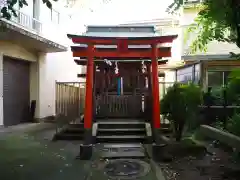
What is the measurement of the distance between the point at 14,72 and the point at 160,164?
9.20 metres

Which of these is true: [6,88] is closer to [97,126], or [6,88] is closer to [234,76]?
[97,126]

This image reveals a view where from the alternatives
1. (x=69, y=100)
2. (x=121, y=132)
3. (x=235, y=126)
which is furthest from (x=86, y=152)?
(x=69, y=100)

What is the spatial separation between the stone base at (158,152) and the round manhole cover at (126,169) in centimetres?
47

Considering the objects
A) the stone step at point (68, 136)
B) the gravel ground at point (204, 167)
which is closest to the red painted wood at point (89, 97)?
the stone step at point (68, 136)

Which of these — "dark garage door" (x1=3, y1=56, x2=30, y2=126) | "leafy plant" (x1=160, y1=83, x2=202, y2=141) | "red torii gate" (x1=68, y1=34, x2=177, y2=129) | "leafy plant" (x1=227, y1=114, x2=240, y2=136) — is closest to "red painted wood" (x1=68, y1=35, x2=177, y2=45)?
"red torii gate" (x1=68, y1=34, x2=177, y2=129)

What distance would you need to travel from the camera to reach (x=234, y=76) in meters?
6.85

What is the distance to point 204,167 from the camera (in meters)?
6.82

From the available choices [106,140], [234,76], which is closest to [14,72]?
[106,140]

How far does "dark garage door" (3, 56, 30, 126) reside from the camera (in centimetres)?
1312

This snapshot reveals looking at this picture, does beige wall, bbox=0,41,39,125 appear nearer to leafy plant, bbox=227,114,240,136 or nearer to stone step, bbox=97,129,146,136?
stone step, bbox=97,129,146,136

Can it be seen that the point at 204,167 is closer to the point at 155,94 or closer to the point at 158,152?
the point at 158,152

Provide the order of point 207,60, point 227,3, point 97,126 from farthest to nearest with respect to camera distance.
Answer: point 207,60, point 97,126, point 227,3

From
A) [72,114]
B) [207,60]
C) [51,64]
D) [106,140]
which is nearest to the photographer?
[106,140]

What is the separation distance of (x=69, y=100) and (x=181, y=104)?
526 cm
